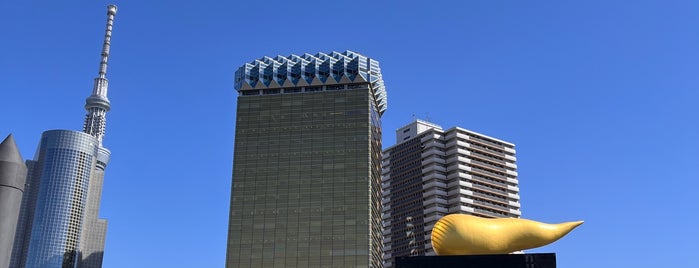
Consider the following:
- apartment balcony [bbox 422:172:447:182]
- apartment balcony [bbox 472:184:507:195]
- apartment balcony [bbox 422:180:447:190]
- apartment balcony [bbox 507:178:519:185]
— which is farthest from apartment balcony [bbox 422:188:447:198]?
apartment balcony [bbox 507:178:519:185]

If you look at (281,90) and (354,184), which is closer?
(354,184)

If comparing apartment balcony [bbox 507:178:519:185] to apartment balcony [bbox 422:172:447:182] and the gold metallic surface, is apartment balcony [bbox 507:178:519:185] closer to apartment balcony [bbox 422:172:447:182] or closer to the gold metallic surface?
apartment balcony [bbox 422:172:447:182]

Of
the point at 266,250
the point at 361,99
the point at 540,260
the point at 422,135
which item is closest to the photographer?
the point at 540,260

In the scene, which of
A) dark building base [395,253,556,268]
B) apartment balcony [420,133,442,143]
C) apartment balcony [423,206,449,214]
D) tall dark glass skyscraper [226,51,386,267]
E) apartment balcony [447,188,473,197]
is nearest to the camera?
dark building base [395,253,556,268]

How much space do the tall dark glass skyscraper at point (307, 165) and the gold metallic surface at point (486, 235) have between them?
89874 mm

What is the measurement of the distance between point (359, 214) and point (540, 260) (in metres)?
94.6

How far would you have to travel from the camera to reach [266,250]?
146 metres

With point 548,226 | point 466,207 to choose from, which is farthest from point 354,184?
point 548,226

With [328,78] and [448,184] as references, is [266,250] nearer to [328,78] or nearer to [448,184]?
[328,78]

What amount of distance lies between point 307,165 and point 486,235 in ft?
333

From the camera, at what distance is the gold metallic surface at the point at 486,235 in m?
53.0

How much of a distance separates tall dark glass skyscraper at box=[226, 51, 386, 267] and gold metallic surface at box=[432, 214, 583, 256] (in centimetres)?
8987

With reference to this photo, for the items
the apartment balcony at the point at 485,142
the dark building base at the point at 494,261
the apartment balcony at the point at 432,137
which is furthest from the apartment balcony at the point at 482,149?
the dark building base at the point at 494,261

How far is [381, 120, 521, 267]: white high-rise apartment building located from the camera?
7135 inches
